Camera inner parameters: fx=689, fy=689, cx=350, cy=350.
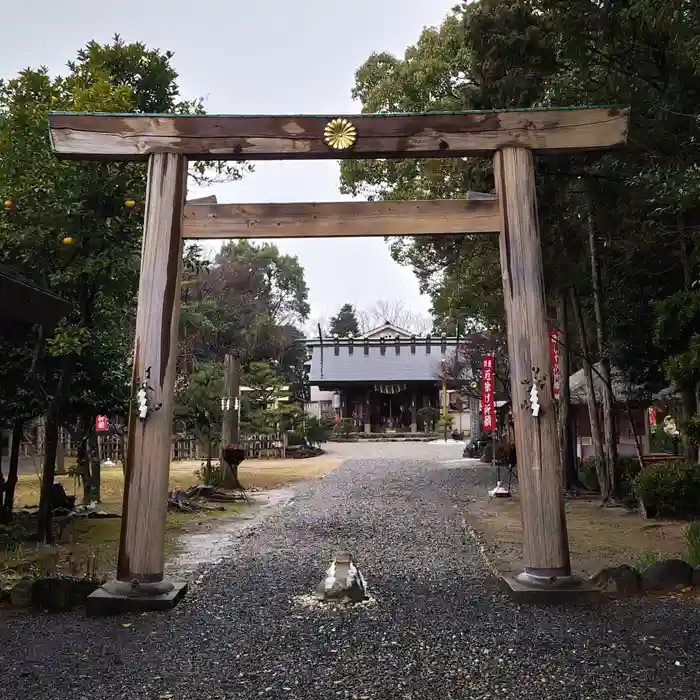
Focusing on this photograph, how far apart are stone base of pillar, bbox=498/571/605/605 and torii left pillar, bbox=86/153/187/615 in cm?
250

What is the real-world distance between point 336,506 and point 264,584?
18.9 feet

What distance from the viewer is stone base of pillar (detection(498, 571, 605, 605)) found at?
4.82 meters

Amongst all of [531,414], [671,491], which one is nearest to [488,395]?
[671,491]

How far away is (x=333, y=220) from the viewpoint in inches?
215

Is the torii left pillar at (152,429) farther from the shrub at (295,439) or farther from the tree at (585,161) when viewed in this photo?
the shrub at (295,439)

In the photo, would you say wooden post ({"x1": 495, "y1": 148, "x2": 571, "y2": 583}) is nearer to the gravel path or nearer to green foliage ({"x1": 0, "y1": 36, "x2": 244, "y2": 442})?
the gravel path

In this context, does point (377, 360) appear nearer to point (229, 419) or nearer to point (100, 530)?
point (229, 419)

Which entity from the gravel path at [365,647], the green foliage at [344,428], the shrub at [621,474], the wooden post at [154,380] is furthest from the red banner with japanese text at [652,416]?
the green foliage at [344,428]

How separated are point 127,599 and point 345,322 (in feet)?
153

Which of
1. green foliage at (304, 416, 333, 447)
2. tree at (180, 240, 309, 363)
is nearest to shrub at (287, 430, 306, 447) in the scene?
green foliage at (304, 416, 333, 447)

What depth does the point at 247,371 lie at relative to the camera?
90.0 feet

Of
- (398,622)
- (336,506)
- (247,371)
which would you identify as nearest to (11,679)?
(398,622)

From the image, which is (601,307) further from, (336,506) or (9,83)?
(9,83)

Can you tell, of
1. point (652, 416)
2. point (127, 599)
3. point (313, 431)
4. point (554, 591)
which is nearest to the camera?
point (127, 599)
